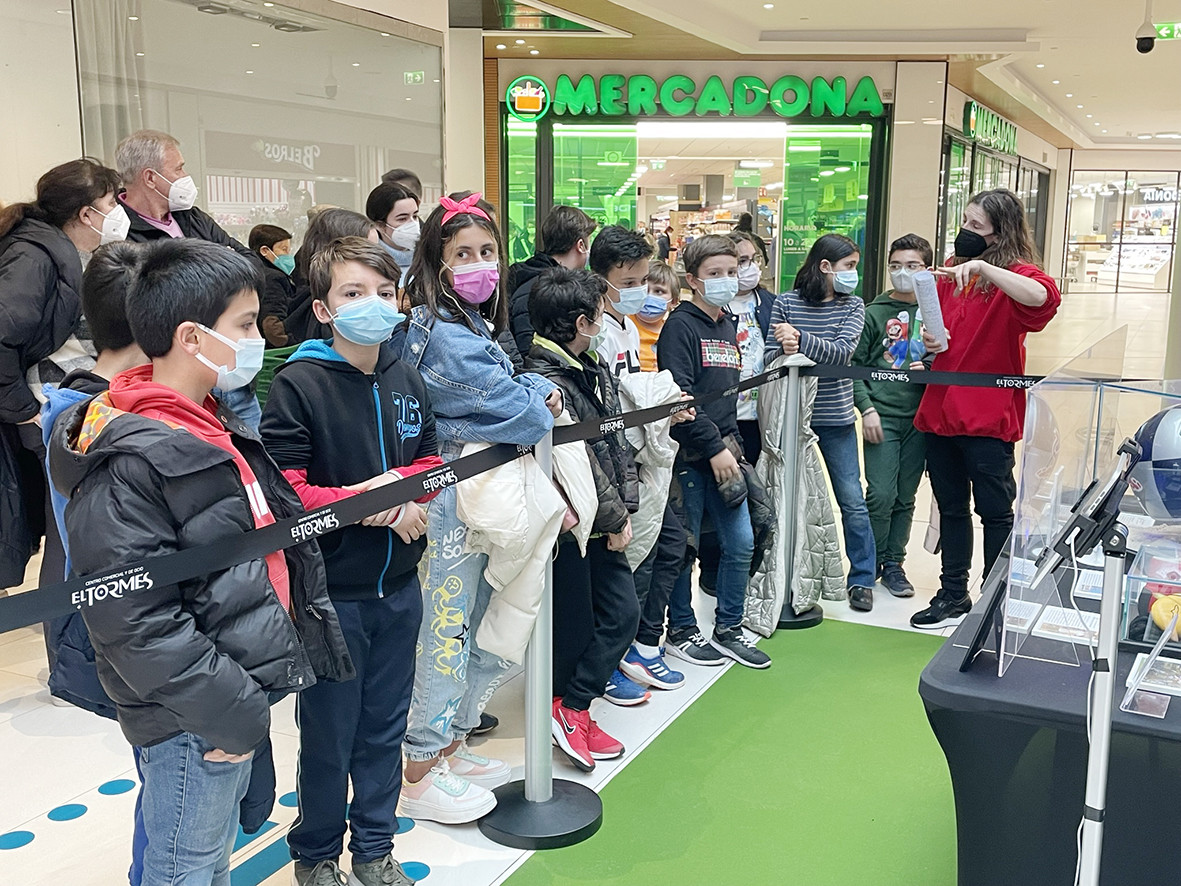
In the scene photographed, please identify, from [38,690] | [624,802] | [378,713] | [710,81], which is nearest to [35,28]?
[38,690]

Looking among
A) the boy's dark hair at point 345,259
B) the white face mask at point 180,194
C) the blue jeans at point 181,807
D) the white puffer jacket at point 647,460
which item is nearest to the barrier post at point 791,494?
the white puffer jacket at point 647,460

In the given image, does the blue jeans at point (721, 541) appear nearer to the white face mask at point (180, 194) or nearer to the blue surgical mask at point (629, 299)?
the blue surgical mask at point (629, 299)

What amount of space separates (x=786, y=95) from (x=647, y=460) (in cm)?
1022

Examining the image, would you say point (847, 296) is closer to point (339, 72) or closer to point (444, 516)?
point (444, 516)

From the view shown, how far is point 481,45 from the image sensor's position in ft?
33.7

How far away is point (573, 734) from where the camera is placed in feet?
10.4

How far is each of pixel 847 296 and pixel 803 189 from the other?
29.7 ft

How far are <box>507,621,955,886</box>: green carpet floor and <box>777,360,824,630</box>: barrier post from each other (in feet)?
1.26

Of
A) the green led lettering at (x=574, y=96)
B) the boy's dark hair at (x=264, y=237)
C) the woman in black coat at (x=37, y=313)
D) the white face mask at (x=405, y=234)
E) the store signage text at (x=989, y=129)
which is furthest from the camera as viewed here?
the store signage text at (x=989, y=129)

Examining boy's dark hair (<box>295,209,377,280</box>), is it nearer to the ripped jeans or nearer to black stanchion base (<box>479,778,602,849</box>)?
the ripped jeans

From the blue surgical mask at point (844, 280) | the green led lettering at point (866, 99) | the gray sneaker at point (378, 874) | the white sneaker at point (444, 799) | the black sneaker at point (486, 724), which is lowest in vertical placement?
the black sneaker at point (486, 724)

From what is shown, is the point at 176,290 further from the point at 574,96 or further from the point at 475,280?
the point at 574,96

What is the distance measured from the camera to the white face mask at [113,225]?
3.49 metres

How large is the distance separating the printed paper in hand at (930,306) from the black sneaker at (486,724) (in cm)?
223
